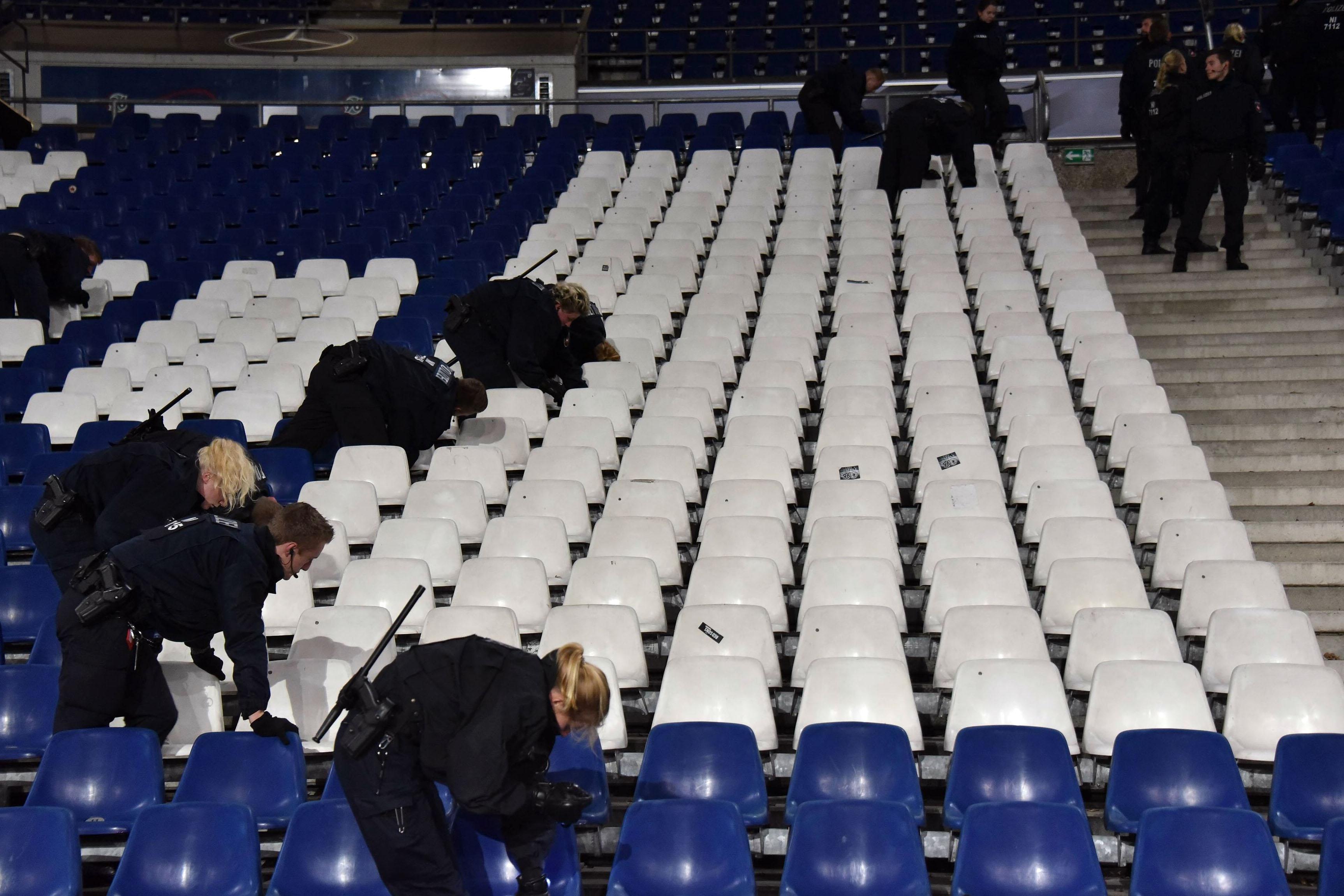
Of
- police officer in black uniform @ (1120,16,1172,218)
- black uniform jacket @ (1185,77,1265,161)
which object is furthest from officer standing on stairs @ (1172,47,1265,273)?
police officer in black uniform @ (1120,16,1172,218)

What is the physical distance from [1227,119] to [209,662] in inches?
286

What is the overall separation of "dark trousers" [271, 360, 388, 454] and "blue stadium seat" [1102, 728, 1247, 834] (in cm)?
369

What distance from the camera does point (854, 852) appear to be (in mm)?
4211

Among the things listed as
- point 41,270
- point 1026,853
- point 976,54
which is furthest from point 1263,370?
point 41,270

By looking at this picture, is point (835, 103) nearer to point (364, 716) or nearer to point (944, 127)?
point (944, 127)

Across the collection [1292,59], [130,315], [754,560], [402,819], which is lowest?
[754,560]

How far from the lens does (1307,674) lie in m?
5.11

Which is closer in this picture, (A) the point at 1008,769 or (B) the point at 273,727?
(B) the point at 273,727

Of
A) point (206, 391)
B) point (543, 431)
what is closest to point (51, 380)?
point (206, 391)

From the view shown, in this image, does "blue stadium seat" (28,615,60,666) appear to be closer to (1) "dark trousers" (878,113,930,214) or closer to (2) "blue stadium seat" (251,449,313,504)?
(2) "blue stadium seat" (251,449,313,504)

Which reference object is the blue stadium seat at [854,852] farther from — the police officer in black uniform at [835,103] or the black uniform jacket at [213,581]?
the police officer in black uniform at [835,103]

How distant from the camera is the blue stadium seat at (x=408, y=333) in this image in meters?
8.49

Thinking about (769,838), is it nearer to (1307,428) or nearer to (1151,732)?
(1151,732)

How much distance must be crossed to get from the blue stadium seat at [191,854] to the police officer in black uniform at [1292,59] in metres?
10.6
